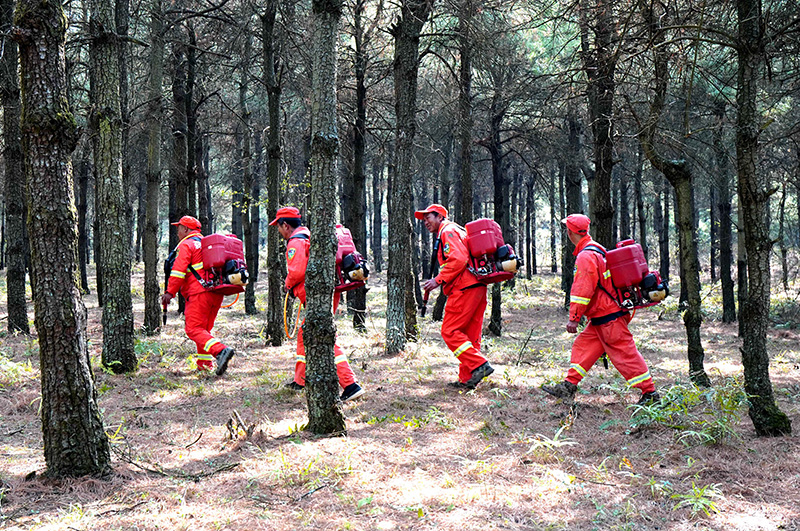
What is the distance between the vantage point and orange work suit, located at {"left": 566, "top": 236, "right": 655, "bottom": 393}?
6426 mm

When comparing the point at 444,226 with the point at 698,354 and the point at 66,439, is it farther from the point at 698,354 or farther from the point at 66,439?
the point at 66,439

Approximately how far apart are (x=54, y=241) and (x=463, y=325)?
4.70 m

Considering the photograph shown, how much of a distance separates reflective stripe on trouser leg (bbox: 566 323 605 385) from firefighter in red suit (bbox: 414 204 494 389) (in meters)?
1.02

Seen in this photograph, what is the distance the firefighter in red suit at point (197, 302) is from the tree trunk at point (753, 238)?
612 cm

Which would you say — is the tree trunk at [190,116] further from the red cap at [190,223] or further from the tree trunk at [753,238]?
the tree trunk at [753,238]

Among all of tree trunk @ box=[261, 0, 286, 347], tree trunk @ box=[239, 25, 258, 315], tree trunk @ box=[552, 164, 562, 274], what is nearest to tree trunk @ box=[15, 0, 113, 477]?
tree trunk @ box=[261, 0, 286, 347]

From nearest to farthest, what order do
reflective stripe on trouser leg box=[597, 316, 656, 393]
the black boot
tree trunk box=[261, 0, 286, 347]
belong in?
reflective stripe on trouser leg box=[597, 316, 656, 393] < the black boot < tree trunk box=[261, 0, 286, 347]

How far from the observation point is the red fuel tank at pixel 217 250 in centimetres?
797

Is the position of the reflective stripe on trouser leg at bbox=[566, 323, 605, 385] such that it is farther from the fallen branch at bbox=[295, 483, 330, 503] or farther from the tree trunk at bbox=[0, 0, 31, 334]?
the tree trunk at bbox=[0, 0, 31, 334]

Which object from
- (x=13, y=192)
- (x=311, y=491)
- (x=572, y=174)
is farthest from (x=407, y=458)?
(x=572, y=174)

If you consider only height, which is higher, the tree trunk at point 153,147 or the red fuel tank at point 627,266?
the tree trunk at point 153,147

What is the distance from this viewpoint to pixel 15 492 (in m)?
3.76

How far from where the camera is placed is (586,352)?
6715 mm

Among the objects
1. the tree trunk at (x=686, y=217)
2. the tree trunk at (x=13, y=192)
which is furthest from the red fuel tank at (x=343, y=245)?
the tree trunk at (x=13, y=192)
